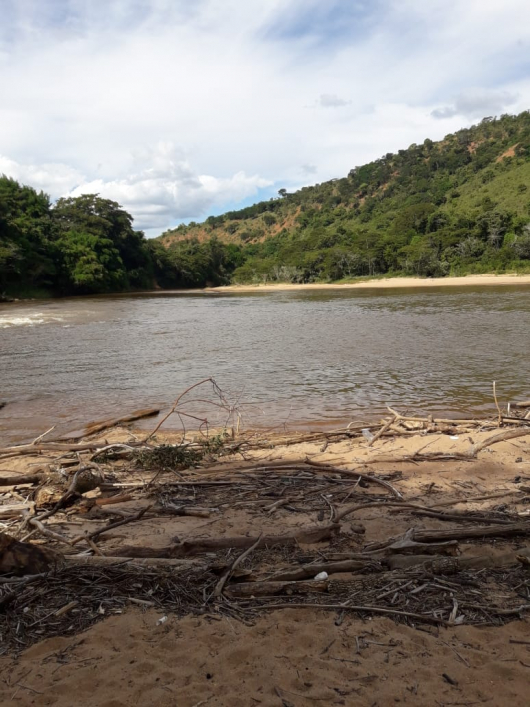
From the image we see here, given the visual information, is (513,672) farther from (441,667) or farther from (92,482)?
(92,482)

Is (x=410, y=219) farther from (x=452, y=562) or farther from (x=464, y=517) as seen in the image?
(x=452, y=562)

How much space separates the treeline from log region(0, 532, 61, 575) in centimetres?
4462

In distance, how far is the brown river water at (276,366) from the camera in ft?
30.1

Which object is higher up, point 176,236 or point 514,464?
point 176,236

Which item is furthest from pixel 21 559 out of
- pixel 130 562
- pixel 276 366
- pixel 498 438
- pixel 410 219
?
pixel 410 219

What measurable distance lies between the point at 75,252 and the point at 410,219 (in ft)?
142

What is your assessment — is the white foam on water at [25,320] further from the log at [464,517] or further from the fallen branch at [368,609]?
the fallen branch at [368,609]

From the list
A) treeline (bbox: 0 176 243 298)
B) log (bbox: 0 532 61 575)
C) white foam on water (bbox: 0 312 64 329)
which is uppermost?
treeline (bbox: 0 176 243 298)

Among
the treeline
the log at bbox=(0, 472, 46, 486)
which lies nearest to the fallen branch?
the log at bbox=(0, 472, 46, 486)

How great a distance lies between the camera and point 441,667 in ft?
7.95

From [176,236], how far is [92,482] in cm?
13558

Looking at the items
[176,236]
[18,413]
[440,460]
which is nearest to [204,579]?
[440,460]

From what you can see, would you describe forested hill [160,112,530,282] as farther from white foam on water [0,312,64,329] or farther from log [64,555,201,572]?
log [64,555,201,572]

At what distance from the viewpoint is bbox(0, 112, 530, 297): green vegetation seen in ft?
175
